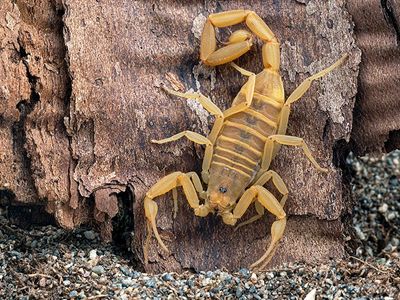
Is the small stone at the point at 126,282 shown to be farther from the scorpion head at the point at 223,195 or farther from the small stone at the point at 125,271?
the scorpion head at the point at 223,195

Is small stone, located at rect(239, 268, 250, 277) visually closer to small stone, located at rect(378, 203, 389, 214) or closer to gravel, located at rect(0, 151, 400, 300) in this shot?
gravel, located at rect(0, 151, 400, 300)

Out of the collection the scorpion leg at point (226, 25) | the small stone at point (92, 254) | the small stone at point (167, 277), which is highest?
the scorpion leg at point (226, 25)

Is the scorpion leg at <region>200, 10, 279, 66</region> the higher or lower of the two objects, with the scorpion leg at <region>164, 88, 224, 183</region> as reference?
higher

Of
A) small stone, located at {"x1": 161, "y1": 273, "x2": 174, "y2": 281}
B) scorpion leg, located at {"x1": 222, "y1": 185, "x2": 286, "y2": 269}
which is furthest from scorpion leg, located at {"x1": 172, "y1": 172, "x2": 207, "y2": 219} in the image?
small stone, located at {"x1": 161, "y1": 273, "x2": 174, "y2": 281}

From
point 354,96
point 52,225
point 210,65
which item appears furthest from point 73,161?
point 354,96

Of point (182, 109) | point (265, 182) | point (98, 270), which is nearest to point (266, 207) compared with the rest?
point (265, 182)

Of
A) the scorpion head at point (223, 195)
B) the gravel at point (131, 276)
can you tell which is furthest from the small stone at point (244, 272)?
the scorpion head at point (223, 195)
